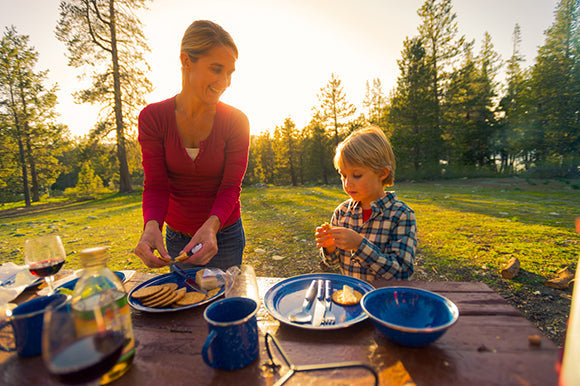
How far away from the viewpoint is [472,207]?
9.44 meters

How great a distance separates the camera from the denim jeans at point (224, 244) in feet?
8.13

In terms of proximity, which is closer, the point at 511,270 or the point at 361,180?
the point at 361,180

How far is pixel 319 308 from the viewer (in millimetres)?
1428

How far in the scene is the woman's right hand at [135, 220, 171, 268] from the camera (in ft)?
5.49

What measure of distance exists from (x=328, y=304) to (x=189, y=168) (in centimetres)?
162

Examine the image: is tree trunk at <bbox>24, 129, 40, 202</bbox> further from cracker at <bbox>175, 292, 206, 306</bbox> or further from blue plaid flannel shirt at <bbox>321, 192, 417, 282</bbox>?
blue plaid flannel shirt at <bbox>321, 192, 417, 282</bbox>

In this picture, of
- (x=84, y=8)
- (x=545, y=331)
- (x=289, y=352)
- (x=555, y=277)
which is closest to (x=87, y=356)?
(x=289, y=352)

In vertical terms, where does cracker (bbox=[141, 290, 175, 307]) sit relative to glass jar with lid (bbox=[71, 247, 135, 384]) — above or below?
below

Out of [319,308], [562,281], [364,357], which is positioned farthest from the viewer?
[562,281]

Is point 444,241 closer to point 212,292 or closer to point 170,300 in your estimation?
point 212,292

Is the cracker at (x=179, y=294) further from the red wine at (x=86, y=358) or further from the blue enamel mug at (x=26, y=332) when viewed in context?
the red wine at (x=86, y=358)

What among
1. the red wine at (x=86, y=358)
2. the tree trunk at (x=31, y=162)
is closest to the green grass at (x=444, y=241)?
the red wine at (x=86, y=358)

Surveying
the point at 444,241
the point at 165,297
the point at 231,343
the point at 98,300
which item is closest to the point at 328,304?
the point at 231,343

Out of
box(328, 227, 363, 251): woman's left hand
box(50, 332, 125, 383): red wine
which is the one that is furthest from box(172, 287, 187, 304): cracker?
box(328, 227, 363, 251): woman's left hand
